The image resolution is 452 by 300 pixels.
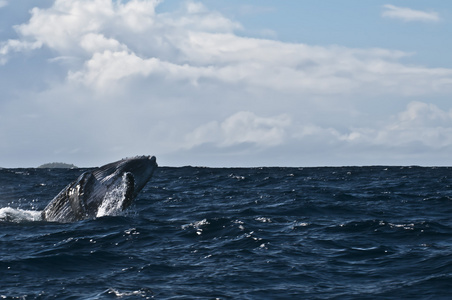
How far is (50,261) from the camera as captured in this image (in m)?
12.7

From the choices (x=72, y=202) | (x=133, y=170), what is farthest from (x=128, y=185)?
(x=72, y=202)

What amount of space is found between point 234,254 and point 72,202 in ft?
15.9

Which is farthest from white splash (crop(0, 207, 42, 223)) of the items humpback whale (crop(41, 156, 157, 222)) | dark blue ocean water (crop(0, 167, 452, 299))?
humpback whale (crop(41, 156, 157, 222))

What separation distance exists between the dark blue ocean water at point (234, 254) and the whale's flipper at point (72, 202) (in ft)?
1.03

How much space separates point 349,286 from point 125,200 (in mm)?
6327

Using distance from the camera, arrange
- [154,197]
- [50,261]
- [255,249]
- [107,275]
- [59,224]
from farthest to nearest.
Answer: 1. [154,197]
2. [59,224]
3. [255,249]
4. [50,261]
5. [107,275]

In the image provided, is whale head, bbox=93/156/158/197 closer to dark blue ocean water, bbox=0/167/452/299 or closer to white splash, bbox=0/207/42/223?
dark blue ocean water, bbox=0/167/452/299

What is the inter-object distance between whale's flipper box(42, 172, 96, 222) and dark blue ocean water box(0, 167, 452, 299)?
31 cm

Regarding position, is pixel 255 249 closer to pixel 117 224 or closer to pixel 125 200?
pixel 125 200

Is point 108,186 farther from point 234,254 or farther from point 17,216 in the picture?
point 17,216

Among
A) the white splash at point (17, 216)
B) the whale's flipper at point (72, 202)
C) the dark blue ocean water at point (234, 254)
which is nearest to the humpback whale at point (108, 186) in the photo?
the whale's flipper at point (72, 202)

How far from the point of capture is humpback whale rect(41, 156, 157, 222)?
1478 cm

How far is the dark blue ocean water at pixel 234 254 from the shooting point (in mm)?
10469

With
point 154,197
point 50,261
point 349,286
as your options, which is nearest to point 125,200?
point 50,261
